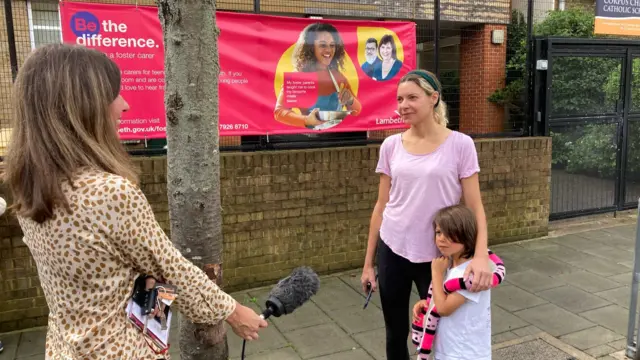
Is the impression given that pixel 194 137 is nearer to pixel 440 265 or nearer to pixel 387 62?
pixel 440 265

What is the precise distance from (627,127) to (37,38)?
727 centimetres

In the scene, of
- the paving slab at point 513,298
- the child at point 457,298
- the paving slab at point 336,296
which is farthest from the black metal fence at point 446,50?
the child at point 457,298

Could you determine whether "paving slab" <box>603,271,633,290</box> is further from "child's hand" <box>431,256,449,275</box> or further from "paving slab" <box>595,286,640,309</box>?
"child's hand" <box>431,256,449,275</box>

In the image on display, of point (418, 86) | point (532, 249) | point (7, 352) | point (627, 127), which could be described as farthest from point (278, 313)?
point (627, 127)

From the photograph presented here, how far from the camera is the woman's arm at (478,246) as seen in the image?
92.7 inches

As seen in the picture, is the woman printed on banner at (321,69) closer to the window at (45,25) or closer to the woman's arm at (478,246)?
the window at (45,25)

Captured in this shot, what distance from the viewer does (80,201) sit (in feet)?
4.75

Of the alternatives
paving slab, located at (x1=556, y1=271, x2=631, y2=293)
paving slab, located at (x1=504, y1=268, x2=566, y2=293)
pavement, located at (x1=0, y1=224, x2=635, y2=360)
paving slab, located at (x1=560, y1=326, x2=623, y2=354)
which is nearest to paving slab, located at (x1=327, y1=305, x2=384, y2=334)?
pavement, located at (x1=0, y1=224, x2=635, y2=360)

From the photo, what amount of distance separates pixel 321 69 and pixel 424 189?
2.96 m

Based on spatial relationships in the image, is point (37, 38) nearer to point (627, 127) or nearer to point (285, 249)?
point (285, 249)

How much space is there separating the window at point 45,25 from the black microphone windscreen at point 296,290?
11.9ft

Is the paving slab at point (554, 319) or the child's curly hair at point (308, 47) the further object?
the child's curly hair at point (308, 47)

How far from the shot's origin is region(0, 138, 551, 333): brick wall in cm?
432

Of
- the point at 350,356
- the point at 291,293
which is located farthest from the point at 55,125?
the point at 350,356
